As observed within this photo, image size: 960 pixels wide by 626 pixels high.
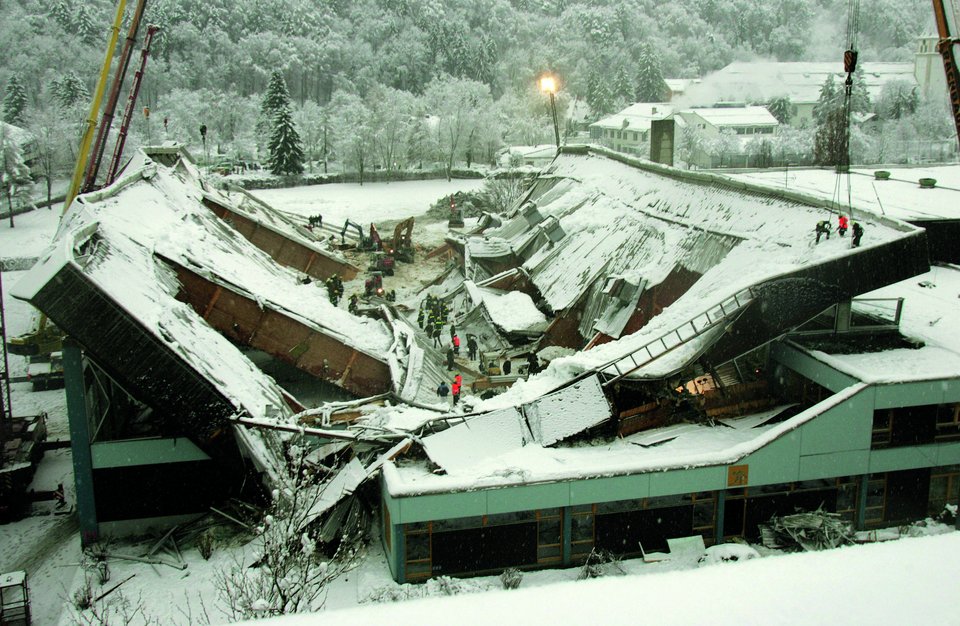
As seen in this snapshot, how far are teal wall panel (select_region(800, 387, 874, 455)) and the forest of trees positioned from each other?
2202 inches

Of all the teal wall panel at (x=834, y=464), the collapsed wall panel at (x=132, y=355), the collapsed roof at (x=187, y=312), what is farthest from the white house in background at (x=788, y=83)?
the collapsed wall panel at (x=132, y=355)

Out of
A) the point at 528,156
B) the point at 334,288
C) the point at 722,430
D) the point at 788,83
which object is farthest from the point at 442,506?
the point at 788,83

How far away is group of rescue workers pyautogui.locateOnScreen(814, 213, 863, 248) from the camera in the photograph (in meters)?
14.9

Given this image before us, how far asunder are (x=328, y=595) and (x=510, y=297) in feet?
45.9

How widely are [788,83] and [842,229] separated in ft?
263

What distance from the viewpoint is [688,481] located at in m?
12.8

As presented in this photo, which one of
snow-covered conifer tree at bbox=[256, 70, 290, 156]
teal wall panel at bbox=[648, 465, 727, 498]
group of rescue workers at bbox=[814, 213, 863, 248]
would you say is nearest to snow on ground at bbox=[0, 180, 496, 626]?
teal wall panel at bbox=[648, 465, 727, 498]

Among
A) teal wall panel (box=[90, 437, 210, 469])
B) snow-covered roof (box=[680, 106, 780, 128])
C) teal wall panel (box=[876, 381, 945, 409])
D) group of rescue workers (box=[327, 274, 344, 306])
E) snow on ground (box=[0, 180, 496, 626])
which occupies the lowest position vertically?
snow on ground (box=[0, 180, 496, 626])

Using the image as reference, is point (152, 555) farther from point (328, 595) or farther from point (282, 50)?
point (282, 50)

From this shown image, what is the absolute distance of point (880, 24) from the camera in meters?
108

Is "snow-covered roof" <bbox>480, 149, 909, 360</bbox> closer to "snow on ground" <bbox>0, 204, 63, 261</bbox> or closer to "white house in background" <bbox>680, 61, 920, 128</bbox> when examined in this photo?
"snow on ground" <bbox>0, 204, 63, 261</bbox>

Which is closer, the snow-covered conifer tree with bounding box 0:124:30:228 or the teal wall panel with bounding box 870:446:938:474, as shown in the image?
the teal wall panel with bounding box 870:446:938:474

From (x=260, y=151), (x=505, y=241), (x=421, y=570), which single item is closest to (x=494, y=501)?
(x=421, y=570)

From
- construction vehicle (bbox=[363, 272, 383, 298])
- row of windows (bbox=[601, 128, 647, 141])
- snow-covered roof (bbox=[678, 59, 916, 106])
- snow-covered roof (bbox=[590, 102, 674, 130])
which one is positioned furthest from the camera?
snow-covered roof (bbox=[678, 59, 916, 106])
